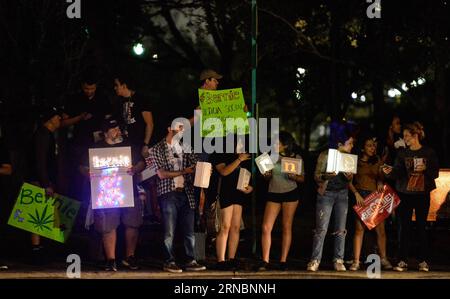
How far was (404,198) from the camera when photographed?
1288cm

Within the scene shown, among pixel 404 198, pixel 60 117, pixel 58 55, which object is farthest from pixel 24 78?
pixel 404 198

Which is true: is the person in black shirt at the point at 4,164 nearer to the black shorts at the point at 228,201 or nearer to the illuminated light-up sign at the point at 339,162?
the black shorts at the point at 228,201

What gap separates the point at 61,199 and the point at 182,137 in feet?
6.45

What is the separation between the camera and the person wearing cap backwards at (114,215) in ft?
40.1

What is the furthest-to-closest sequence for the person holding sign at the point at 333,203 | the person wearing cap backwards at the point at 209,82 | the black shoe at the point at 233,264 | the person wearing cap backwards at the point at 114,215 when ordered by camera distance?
the person wearing cap backwards at the point at 209,82 < the person holding sign at the point at 333,203 < the black shoe at the point at 233,264 < the person wearing cap backwards at the point at 114,215

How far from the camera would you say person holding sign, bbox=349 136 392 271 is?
1268cm

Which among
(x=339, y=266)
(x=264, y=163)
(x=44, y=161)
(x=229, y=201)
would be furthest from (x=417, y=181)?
(x=44, y=161)

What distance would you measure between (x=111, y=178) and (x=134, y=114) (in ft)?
4.03

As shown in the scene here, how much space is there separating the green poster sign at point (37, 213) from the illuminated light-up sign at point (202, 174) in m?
2.08

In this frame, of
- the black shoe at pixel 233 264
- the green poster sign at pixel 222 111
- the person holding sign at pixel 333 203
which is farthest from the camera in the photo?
the green poster sign at pixel 222 111

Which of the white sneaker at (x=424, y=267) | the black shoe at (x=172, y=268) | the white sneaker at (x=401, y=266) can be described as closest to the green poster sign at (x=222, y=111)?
the black shoe at (x=172, y=268)

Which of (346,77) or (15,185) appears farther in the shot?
(346,77)

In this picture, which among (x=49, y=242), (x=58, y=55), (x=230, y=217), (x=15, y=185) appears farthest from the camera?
(x=58, y=55)
